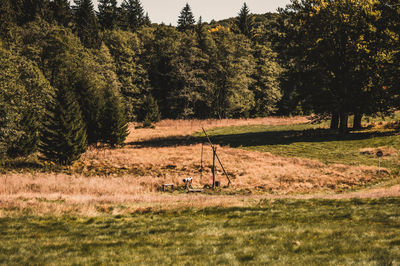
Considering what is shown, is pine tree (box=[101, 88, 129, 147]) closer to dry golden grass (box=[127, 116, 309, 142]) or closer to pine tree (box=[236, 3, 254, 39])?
dry golden grass (box=[127, 116, 309, 142])

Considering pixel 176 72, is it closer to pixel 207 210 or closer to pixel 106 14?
pixel 106 14

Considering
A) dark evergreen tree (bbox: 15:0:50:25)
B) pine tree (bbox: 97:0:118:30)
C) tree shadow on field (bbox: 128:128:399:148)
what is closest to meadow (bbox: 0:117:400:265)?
tree shadow on field (bbox: 128:128:399:148)

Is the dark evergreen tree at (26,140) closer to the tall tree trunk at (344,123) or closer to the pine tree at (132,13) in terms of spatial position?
the tall tree trunk at (344,123)

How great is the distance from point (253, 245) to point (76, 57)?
1734 inches

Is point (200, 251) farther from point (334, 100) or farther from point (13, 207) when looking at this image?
point (334, 100)

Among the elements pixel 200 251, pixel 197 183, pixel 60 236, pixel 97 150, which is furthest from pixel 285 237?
pixel 97 150

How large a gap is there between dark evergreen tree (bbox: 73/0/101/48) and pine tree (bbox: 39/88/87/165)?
42.1m


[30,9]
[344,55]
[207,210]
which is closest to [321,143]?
[344,55]

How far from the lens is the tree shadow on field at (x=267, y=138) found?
36.7 m

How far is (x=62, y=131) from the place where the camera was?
2672cm

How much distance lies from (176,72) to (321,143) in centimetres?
4347

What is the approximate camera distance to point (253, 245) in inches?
336

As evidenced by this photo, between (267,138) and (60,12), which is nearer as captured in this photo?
(267,138)

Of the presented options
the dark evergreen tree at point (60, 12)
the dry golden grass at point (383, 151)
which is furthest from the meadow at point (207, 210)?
the dark evergreen tree at point (60, 12)
